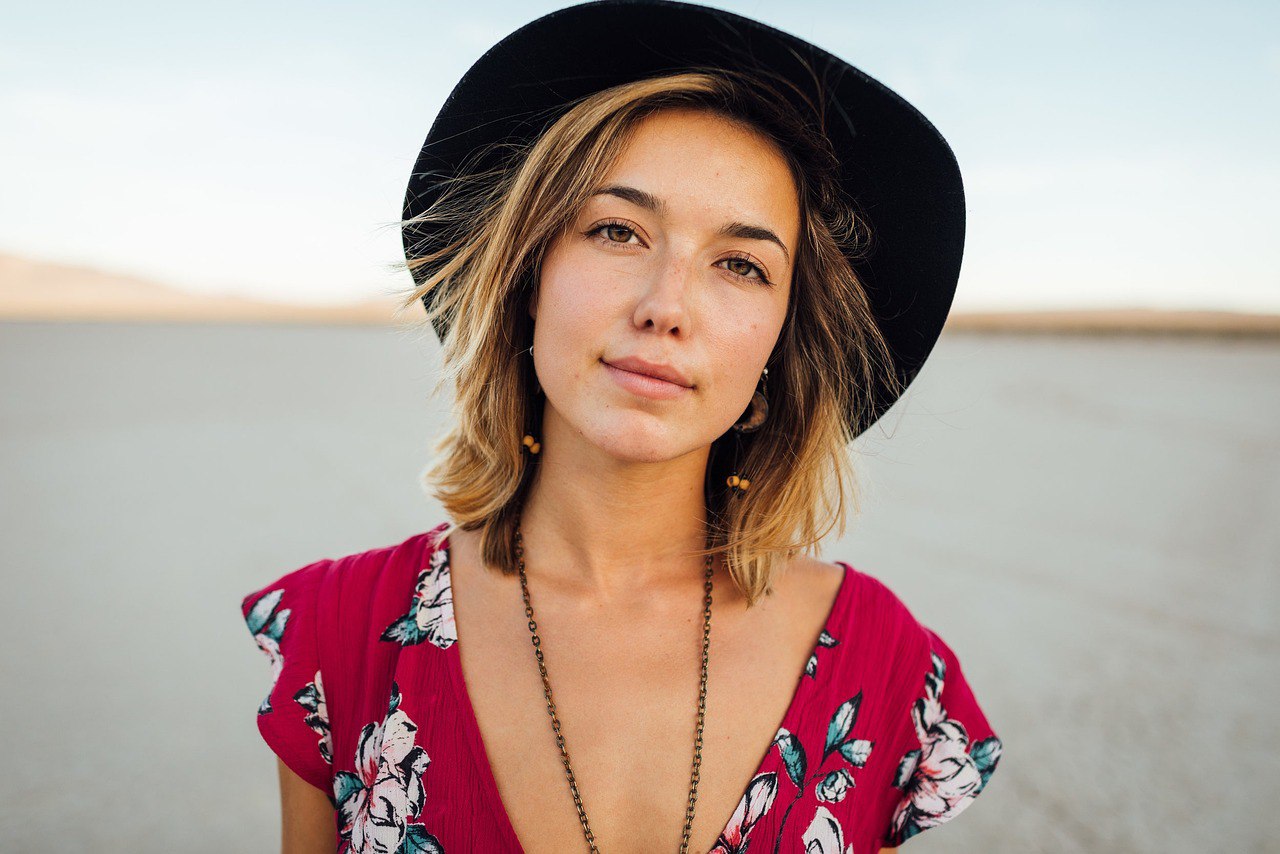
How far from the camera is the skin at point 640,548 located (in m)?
1.55

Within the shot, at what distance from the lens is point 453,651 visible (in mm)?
1705

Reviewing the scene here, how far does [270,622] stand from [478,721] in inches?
19.0

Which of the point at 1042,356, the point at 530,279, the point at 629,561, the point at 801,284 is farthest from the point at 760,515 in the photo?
the point at 1042,356

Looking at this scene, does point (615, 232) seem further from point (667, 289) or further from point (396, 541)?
point (396, 541)

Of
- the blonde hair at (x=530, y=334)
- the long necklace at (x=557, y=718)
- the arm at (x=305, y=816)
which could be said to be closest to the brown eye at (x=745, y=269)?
the blonde hair at (x=530, y=334)

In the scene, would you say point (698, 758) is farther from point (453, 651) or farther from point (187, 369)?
point (187, 369)

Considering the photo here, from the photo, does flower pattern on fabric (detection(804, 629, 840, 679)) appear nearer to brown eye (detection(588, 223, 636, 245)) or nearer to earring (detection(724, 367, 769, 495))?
earring (detection(724, 367, 769, 495))

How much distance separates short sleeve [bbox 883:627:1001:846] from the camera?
70.1 inches

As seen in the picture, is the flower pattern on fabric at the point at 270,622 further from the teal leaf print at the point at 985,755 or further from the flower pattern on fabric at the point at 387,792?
the teal leaf print at the point at 985,755

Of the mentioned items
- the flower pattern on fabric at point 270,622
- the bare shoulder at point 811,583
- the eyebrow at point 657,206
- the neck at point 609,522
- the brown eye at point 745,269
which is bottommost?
the flower pattern on fabric at point 270,622

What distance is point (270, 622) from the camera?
70.0 inches

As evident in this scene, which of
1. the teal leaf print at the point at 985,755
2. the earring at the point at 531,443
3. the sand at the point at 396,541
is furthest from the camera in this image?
the sand at the point at 396,541

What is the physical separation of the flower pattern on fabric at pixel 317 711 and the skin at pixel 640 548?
11 cm

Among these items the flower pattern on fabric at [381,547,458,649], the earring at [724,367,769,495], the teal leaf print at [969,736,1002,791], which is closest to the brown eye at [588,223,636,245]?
the earring at [724,367,769,495]
